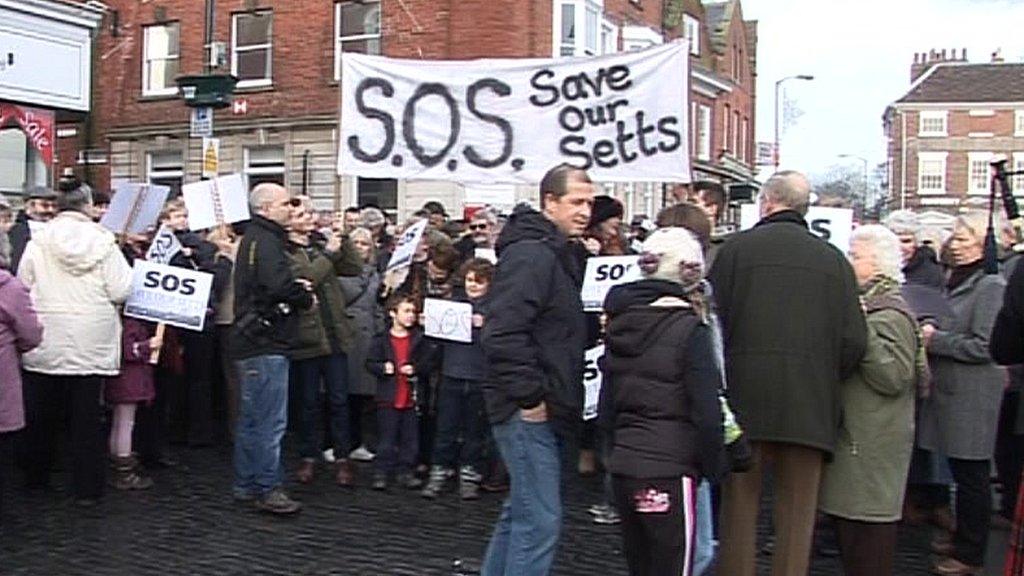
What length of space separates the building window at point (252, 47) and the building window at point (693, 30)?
16785mm

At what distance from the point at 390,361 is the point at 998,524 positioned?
4.25 m

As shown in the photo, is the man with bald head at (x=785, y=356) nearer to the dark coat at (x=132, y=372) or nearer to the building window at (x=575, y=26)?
the dark coat at (x=132, y=372)

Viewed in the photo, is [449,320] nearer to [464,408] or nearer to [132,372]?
[464,408]

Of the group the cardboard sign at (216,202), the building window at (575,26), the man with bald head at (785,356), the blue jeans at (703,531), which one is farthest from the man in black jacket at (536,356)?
the building window at (575,26)

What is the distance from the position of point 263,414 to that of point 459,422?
64.2 inches

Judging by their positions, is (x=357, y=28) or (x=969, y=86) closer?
(x=357, y=28)

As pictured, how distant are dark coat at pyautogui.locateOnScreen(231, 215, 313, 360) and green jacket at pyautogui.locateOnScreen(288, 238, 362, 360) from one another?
51 centimetres

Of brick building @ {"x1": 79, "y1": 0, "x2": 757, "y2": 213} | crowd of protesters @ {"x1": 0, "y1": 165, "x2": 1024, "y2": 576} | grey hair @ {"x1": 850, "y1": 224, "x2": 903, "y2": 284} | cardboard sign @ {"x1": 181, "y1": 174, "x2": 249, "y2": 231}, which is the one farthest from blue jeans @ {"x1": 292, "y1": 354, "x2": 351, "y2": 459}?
brick building @ {"x1": 79, "y1": 0, "x2": 757, "y2": 213}

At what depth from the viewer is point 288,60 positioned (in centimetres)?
3052

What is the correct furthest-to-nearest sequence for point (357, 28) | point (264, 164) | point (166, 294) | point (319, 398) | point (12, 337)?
1. point (264, 164)
2. point (357, 28)
3. point (319, 398)
4. point (166, 294)
5. point (12, 337)

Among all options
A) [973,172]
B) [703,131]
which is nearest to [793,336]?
[703,131]

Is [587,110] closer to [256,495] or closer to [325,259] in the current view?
[325,259]

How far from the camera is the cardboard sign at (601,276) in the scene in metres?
8.66

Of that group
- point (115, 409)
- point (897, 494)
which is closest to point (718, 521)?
point (897, 494)
